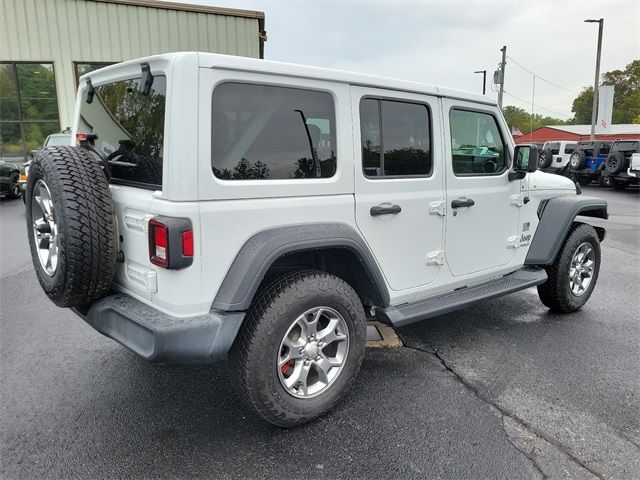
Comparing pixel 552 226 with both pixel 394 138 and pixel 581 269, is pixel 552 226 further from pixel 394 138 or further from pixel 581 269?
pixel 394 138

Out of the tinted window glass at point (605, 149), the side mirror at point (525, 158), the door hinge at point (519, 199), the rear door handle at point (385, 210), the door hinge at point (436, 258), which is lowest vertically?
the door hinge at point (436, 258)

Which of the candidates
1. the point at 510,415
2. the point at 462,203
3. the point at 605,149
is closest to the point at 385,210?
the point at 462,203

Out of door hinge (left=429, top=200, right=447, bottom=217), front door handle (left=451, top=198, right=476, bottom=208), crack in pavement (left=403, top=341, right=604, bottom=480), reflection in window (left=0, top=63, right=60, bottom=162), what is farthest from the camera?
reflection in window (left=0, top=63, right=60, bottom=162)

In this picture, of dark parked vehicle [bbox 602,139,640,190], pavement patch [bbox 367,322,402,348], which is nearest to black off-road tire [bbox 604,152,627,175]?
dark parked vehicle [bbox 602,139,640,190]

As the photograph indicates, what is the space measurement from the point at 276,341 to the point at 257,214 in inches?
27.1

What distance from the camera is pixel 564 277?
4520 mm

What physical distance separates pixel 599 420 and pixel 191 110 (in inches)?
116

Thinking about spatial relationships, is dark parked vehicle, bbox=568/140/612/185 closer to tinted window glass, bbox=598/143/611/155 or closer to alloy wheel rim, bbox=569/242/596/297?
tinted window glass, bbox=598/143/611/155

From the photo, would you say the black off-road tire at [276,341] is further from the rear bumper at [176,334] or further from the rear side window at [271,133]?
the rear side window at [271,133]

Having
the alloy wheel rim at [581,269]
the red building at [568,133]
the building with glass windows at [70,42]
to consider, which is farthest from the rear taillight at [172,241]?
the red building at [568,133]

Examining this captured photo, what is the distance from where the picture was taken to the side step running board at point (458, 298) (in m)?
3.26

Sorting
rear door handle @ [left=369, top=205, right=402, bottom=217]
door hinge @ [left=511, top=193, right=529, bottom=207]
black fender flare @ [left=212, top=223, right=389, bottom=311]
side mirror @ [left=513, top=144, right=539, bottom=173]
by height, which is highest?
side mirror @ [left=513, top=144, right=539, bottom=173]

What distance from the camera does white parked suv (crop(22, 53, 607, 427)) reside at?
243cm

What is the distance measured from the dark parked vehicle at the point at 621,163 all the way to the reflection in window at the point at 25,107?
733 inches
